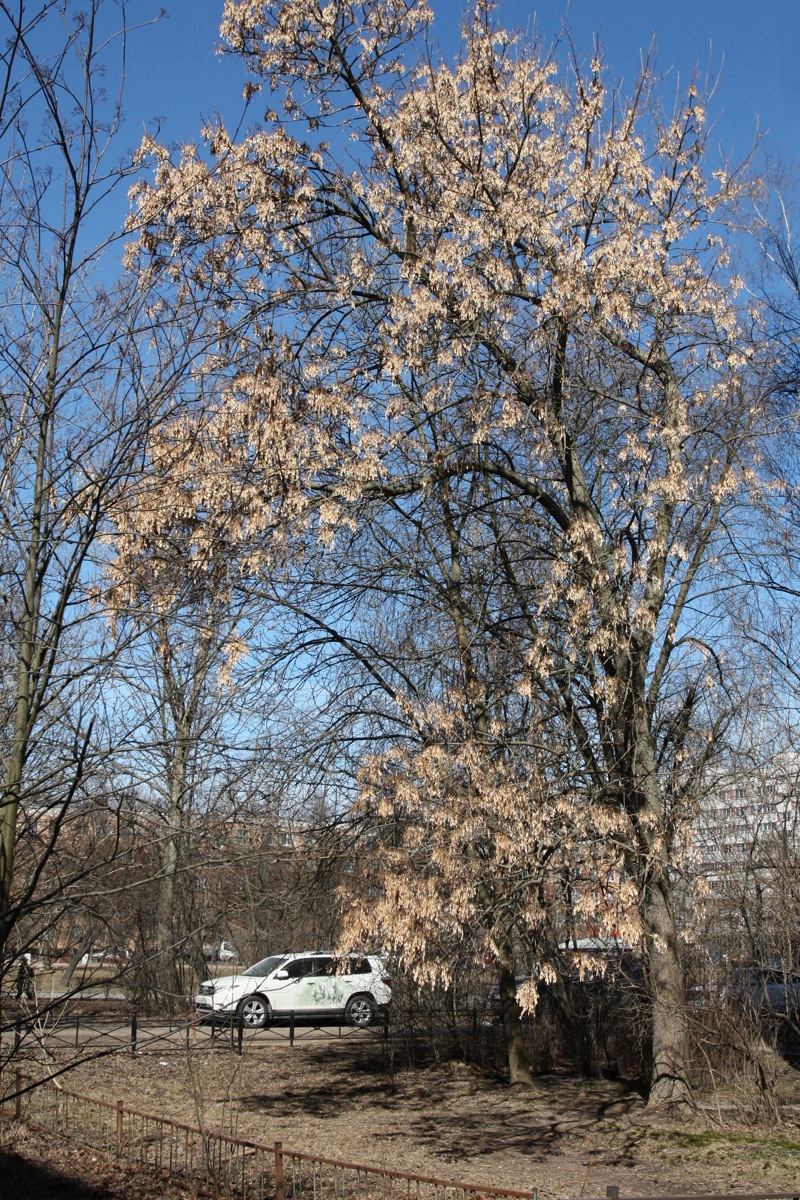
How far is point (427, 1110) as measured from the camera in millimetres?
12195

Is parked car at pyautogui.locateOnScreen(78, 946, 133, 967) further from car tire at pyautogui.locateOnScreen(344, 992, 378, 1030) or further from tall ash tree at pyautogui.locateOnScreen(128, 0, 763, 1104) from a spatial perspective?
car tire at pyautogui.locateOnScreen(344, 992, 378, 1030)

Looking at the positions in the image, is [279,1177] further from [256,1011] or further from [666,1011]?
[256,1011]

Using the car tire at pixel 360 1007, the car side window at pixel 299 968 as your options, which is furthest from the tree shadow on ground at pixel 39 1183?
the car tire at pixel 360 1007

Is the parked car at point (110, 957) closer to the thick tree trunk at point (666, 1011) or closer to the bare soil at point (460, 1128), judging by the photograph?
the bare soil at point (460, 1128)

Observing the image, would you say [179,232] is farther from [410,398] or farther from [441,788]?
[441,788]

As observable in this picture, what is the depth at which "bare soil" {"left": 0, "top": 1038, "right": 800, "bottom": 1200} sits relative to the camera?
8.51 meters

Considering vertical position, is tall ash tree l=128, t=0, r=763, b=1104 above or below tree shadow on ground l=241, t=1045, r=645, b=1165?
above

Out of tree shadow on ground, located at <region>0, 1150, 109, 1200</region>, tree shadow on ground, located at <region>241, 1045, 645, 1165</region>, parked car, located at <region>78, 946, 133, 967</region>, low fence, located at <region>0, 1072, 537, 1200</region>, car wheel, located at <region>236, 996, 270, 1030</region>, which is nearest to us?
parked car, located at <region>78, 946, 133, 967</region>

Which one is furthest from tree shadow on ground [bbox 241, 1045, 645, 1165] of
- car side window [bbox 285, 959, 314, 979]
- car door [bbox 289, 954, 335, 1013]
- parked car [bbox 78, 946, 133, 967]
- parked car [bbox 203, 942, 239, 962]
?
parked car [bbox 78, 946, 133, 967]

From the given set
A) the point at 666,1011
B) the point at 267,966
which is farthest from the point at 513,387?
the point at 267,966

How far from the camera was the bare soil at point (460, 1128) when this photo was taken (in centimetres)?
851

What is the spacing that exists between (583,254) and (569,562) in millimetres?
3113

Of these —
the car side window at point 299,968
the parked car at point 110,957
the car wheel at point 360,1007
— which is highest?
the parked car at point 110,957

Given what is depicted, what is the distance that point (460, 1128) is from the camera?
11023 millimetres
